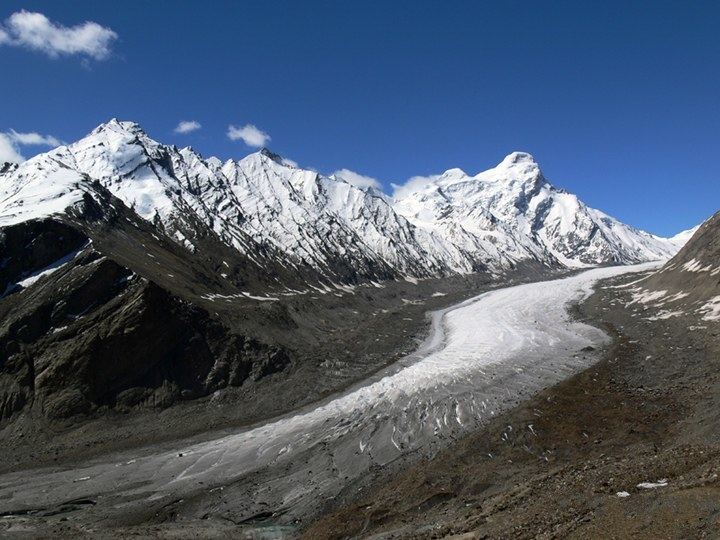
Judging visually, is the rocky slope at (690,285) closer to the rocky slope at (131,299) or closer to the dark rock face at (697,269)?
the dark rock face at (697,269)

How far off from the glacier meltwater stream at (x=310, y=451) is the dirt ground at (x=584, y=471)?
3.65 metres

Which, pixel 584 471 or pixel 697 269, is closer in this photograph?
pixel 584 471

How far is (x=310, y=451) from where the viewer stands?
1596 inches

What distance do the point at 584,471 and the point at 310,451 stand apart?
21.2m

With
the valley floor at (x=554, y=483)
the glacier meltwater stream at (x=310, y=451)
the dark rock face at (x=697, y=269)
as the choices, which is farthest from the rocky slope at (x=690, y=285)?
the valley floor at (x=554, y=483)

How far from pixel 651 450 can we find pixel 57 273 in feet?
200

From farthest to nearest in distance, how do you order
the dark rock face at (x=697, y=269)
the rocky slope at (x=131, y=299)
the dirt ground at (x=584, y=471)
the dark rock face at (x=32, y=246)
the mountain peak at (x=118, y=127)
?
1. the mountain peak at (x=118, y=127)
2. the dark rock face at (x=697, y=269)
3. the dark rock face at (x=32, y=246)
4. the rocky slope at (x=131, y=299)
5. the dirt ground at (x=584, y=471)

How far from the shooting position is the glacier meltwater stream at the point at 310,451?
3350 centimetres

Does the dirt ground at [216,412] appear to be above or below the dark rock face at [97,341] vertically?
below

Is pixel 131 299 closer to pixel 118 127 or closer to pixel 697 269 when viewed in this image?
pixel 697 269

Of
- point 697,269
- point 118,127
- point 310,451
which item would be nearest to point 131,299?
point 310,451

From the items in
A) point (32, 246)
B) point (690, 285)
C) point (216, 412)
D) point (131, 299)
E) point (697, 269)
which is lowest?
point (690, 285)

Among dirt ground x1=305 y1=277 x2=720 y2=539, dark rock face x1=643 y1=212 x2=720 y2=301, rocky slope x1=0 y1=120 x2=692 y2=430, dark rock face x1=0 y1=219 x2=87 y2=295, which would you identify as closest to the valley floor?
dirt ground x1=305 y1=277 x2=720 y2=539

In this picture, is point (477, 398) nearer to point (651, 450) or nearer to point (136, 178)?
point (651, 450)
